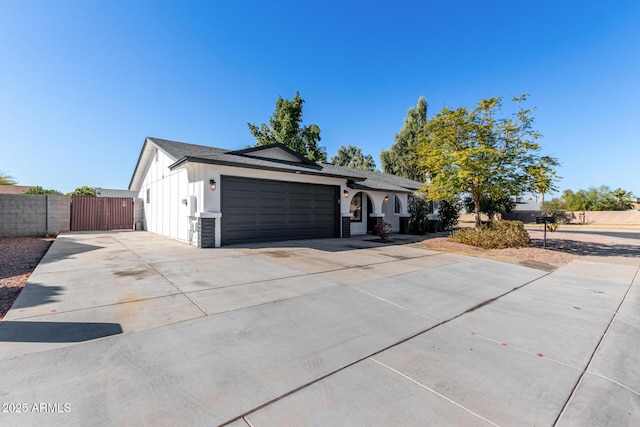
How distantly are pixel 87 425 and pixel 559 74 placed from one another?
19.3 metres

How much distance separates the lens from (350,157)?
154 feet

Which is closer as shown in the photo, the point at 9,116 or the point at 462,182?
the point at 462,182

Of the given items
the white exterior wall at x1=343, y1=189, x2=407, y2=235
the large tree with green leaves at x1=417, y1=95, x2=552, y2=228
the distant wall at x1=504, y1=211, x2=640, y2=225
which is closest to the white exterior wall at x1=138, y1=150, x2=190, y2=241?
the white exterior wall at x1=343, y1=189, x2=407, y2=235

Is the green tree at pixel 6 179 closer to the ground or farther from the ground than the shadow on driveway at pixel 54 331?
farther from the ground

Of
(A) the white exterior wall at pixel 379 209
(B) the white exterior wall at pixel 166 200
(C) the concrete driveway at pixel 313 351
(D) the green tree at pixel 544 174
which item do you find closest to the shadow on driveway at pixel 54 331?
(C) the concrete driveway at pixel 313 351

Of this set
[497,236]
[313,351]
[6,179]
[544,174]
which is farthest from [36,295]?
[6,179]

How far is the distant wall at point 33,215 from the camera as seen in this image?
39.7 feet

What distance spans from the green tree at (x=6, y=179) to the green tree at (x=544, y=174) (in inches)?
2051

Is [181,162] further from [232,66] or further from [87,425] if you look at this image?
[87,425]

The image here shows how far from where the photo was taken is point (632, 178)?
126 ft

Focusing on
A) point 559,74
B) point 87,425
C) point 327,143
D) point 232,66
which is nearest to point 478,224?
point 559,74

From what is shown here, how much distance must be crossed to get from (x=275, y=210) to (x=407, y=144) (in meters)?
25.1

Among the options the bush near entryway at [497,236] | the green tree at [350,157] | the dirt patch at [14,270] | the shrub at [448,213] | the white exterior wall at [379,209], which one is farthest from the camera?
the green tree at [350,157]

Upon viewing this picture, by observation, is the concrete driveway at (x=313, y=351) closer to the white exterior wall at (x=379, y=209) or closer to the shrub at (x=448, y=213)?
the white exterior wall at (x=379, y=209)
